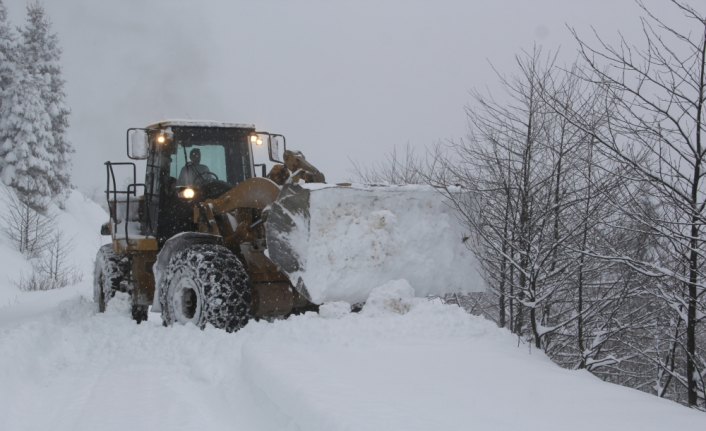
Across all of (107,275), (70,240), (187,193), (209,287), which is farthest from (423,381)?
(70,240)

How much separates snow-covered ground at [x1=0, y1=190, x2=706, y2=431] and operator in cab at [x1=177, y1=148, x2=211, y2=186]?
1924 mm

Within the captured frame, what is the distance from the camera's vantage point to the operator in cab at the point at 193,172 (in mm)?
7816

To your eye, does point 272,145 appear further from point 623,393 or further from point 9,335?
point 623,393

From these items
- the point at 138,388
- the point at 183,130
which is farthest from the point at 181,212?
the point at 138,388

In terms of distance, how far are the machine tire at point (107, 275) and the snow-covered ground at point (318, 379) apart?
1.76 meters

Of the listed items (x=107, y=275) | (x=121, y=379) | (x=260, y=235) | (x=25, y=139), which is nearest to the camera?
(x=121, y=379)

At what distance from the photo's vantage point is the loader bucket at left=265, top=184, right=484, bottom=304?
19.9 ft

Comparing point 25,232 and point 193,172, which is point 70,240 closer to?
point 25,232

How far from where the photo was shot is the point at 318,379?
4098mm

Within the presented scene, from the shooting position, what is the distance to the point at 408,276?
6355mm

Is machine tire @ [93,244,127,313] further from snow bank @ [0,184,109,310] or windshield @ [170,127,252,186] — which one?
snow bank @ [0,184,109,310]

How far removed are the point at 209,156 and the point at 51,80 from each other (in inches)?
1284

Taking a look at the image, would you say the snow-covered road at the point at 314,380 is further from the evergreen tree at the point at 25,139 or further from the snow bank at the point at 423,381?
the evergreen tree at the point at 25,139

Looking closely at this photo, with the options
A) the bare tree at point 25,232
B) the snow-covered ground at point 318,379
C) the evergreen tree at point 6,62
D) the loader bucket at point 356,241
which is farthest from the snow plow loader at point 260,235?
the evergreen tree at point 6,62
